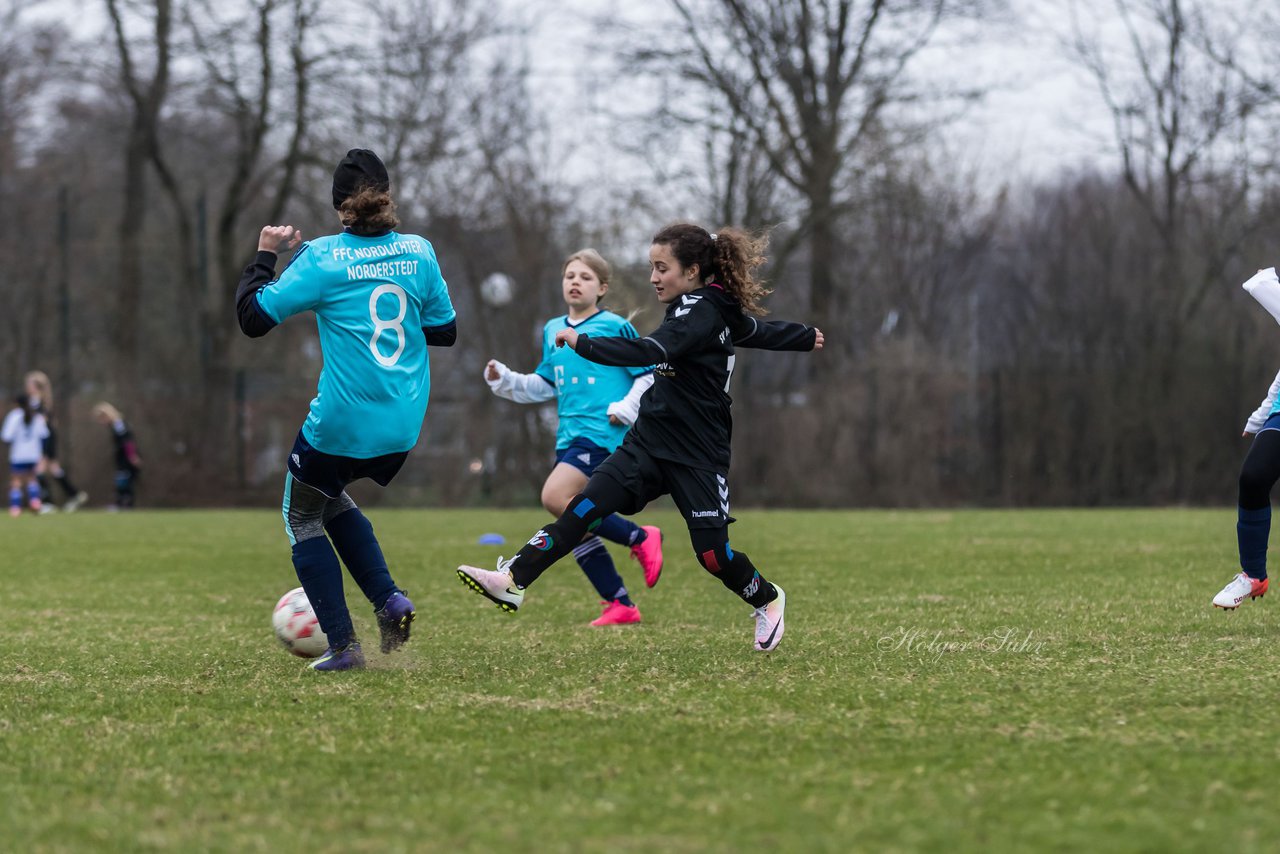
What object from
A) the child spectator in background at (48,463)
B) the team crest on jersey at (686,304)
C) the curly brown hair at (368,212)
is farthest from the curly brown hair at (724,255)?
the child spectator in background at (48,463)

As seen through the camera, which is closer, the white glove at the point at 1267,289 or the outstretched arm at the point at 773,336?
the outstretched arm at the point at 773,336

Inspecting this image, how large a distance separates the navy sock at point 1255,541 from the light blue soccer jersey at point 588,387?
2908mm

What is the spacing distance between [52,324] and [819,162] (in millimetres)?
17196

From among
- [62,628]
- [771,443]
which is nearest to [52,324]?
[771,443]

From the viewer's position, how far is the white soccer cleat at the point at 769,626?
565 centimetres

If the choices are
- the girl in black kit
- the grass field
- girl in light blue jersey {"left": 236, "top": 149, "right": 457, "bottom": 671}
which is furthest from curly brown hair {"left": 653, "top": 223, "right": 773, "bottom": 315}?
the grass field

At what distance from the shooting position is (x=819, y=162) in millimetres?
27656

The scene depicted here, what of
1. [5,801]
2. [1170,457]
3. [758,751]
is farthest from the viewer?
[1170,457]

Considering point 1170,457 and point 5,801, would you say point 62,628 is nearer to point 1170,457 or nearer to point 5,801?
point 5,801

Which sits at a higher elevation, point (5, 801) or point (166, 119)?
point (166, 119)

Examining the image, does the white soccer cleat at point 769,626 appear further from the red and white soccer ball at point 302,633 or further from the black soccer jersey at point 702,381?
the red and white soccer ball at point 302,633

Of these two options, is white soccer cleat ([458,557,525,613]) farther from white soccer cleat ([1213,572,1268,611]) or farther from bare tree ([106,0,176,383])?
bare tree ([106,0,176,383])

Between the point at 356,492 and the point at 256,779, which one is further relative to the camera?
the point at 356,492

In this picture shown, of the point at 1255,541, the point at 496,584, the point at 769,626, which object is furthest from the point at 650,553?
the point at 1255,541
